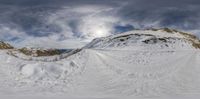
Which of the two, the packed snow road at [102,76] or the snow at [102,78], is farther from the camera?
the packed snow road at [102,76]

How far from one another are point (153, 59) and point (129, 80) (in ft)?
28.5

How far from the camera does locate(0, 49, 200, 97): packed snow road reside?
805 inches

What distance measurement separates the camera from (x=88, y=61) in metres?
28.5

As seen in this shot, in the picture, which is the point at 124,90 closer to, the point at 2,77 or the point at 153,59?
the point at 2,77

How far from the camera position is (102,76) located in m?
24.4

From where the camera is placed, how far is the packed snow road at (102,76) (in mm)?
20453

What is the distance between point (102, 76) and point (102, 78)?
1.72ft

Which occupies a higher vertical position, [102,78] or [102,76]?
[102,76]

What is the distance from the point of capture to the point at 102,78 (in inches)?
939

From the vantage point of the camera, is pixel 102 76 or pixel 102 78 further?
pixel 102 76

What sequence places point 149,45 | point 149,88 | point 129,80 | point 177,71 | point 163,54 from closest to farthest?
1. point 149,88
2. point 129,80
3. point 177,71
4. point 163,54
5. point 149,45

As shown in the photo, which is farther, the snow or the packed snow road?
the packed snow road

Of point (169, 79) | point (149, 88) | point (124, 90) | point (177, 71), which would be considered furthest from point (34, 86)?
point (177, 71)

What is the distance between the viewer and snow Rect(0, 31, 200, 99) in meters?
19.8
